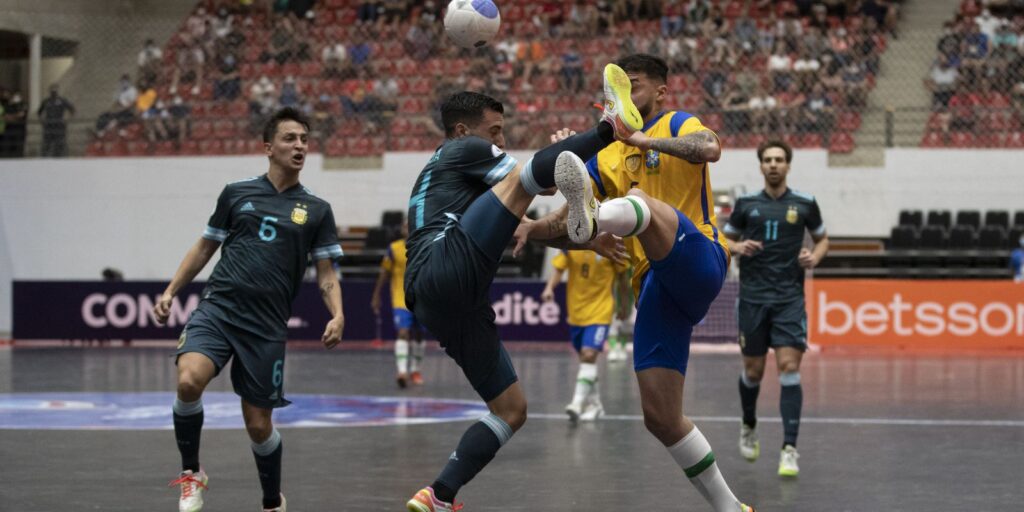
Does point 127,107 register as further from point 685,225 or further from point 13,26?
point 685,225

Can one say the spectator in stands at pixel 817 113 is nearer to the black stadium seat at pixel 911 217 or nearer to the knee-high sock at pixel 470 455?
the black stadium seat at pixel 911 217

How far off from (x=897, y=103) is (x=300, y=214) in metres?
19.1

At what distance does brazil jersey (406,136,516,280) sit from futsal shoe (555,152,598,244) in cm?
76

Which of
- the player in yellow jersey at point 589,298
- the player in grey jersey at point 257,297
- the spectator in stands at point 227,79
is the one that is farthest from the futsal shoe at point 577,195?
the spectator in stands at point 227,79

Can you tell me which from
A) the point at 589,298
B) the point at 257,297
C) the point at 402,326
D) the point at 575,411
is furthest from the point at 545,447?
the point at 402,326

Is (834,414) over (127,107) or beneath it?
beneath

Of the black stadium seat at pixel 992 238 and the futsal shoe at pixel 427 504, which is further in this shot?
the black stadium seat at pixel 992 238

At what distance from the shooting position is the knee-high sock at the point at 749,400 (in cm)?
1002

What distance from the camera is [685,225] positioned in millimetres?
6484

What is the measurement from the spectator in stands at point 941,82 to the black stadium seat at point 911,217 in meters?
1.94

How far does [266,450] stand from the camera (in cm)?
749

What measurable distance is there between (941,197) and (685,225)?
1923cm

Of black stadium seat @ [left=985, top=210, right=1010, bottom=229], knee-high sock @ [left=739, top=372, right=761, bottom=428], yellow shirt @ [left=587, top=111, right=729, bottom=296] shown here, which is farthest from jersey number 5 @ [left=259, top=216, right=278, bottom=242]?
black stadium seat @ [left=985, top=210, right=1010, bottom=229]

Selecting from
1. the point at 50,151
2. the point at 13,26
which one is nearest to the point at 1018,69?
the point at 50,151
